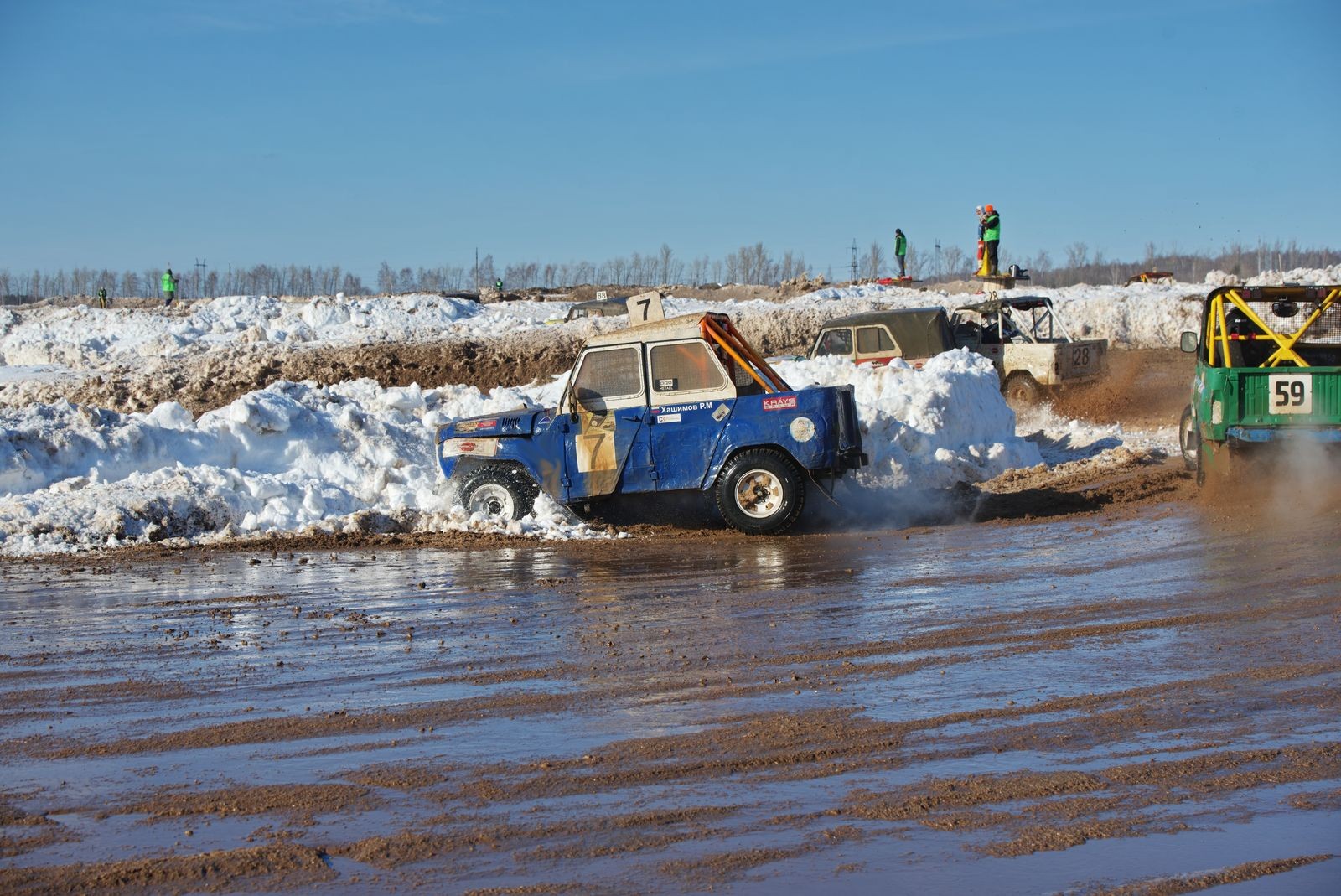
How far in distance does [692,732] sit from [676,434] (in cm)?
681

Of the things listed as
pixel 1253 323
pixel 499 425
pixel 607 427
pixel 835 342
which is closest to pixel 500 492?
pixel 499 425

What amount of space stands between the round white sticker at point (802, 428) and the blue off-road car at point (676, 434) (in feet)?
0.04

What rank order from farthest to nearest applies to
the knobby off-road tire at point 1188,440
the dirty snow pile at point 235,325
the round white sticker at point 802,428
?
the dirty snow pile at point 235,325 < the knobby off-road tire at point 1188,440 < the round white sticker at point 802,428

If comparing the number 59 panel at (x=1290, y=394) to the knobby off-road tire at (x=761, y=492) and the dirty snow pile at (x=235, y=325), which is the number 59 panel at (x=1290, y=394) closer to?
the knobby off-road tire at (x=761, y=492)

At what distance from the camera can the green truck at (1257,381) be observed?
12102mm

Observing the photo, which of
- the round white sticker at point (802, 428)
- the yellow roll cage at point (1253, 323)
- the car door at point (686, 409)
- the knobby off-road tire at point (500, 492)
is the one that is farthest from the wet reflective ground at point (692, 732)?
the yellow roll cage at point (1253, 323)

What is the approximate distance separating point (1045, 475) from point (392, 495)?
7747 millimetres

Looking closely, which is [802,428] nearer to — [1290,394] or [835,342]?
[1290,394]

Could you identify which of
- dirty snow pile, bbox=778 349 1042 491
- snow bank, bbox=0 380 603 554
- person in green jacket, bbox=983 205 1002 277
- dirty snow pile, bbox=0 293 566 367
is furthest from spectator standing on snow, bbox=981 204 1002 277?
snow bank, bbox=0 380 603 554

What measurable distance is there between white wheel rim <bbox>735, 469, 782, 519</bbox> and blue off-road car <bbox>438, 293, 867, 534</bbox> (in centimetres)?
1

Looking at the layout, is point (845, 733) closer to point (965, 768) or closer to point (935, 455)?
point (965, 768)

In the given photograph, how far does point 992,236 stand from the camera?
113 feet

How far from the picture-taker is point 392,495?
13852 millimetres

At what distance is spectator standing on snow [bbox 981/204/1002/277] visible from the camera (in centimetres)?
3384
